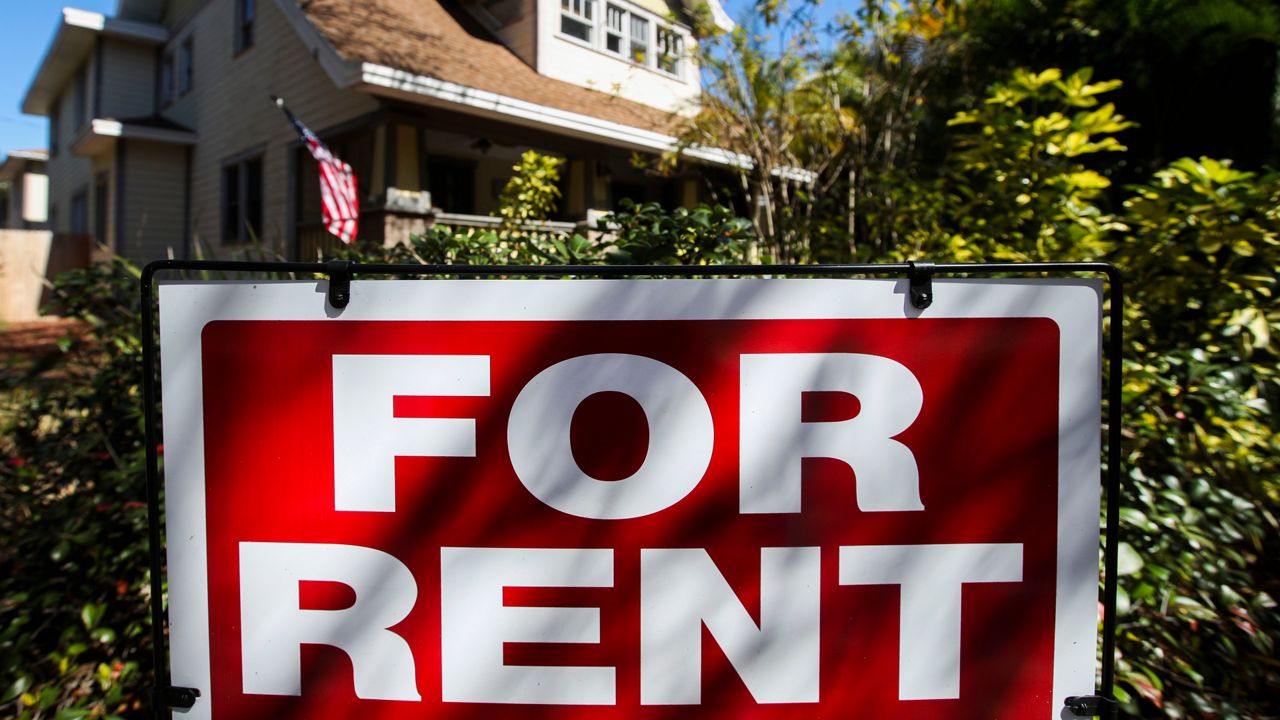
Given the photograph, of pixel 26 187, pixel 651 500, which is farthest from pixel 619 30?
pixel 26 187

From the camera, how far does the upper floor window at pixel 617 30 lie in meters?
12.6

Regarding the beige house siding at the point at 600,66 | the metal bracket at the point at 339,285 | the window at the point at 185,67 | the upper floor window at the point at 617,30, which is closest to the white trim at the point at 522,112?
the beige house siding at the point at 600,66

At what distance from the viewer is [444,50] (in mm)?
10344

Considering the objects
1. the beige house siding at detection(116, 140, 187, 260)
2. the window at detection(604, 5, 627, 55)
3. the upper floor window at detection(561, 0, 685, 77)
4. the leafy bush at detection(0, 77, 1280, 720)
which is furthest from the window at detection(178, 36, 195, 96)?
the leafy bush at detection(0, 77, 1280, 720)

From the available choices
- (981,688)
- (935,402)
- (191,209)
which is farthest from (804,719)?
(191,209)

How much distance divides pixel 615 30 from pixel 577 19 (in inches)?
37.4

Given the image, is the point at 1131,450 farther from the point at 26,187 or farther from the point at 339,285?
the point at 26,187

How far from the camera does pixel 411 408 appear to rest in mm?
1358

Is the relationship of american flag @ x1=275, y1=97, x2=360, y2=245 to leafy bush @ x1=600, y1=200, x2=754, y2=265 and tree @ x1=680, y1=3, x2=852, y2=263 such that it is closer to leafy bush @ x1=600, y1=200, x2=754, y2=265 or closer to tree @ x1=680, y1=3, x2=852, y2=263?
tree @ x1=680, y1=3, x2=852, y2=263

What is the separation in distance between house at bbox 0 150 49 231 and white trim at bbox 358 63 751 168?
1176 inches

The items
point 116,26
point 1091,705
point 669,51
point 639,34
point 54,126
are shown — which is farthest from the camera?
point 54,126

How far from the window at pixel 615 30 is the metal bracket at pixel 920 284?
42.1 ft

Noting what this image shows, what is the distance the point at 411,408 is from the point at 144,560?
7.06 feet

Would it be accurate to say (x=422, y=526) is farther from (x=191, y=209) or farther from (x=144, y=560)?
(x=191, y=209)
